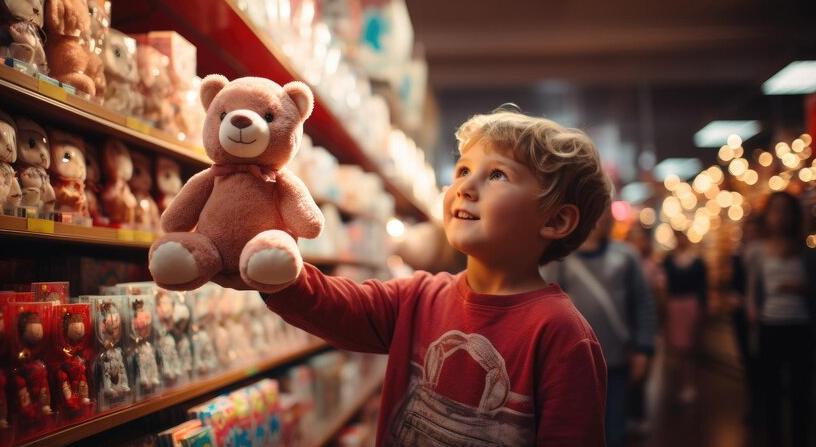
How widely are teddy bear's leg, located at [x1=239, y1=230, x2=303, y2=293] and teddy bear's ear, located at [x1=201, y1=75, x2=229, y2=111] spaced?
0.32 metres

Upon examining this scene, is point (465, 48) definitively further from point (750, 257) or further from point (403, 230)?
point (750, 257)

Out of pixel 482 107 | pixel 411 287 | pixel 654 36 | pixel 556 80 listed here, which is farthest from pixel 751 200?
pixel 411 287

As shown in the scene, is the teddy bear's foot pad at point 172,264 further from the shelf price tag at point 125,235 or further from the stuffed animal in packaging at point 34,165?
the shelf price tag at point 125,235

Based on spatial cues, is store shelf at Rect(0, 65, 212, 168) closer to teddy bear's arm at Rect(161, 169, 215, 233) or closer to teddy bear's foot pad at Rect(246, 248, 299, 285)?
teddy bear's arm at Rect(161, 169, 215, 233)

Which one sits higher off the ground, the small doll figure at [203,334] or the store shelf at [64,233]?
the store shelf at [64,233]

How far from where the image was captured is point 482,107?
10.7m

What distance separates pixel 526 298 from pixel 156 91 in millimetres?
1105

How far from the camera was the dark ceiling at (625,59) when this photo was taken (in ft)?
25.2

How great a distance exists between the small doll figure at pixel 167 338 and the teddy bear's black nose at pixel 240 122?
2.22 ft

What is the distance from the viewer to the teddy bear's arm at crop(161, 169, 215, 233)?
1.20 metres

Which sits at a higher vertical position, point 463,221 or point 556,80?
point 556,80

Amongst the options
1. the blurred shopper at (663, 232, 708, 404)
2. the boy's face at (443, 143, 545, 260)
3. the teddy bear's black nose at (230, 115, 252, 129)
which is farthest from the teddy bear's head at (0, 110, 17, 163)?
the blurred shopper at (663, 232, 708, 404)

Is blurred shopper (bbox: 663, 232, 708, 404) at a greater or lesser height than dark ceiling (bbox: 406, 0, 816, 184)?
lesser

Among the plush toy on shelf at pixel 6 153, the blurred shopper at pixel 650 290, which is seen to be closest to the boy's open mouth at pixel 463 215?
the plush toy on shelf at pixel 6 153
